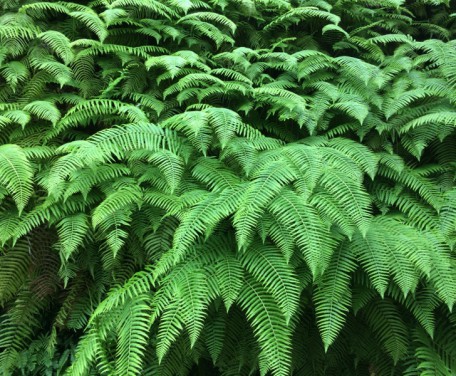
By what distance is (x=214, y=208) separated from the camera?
2.36 metres

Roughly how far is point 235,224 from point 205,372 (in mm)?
1216

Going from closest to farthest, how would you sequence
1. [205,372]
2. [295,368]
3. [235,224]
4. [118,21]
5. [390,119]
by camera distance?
1. [235,224]
2. [295,368]
3. [205,372]
4. [390,119]
5. [118,21]

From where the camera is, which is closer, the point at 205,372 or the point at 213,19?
the point at 205,372

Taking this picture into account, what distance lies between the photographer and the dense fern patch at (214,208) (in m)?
2.26

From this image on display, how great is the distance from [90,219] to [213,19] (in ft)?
7.79

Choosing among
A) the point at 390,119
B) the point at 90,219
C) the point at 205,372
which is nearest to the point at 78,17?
the point at 90,219

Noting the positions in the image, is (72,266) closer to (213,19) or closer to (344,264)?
(344,264)

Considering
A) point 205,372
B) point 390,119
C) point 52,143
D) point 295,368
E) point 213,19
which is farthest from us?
point 213,19

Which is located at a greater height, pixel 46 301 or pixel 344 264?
pixel 344 264

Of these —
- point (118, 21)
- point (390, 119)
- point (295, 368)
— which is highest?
point (118, 21)

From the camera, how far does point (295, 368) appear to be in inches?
99.8

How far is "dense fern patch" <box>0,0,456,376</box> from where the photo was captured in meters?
2.26

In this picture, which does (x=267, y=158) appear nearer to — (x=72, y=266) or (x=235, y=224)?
(x=235, y=224)

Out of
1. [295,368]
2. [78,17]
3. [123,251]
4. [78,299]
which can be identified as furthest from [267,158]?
[78,17]
